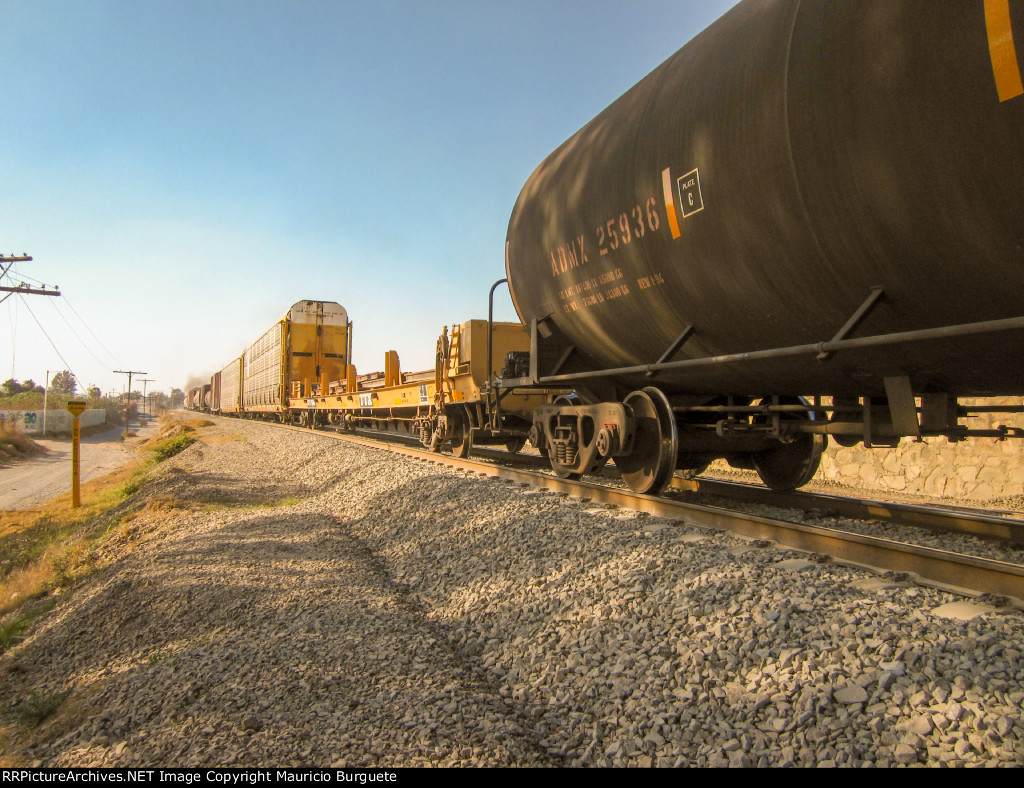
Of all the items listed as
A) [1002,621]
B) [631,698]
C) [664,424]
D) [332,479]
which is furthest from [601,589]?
[332,479]

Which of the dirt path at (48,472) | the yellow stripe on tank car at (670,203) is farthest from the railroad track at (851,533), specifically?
the dirt path at (48,472)

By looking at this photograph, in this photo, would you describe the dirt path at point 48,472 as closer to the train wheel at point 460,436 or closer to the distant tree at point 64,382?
the train wheel at point 460,436

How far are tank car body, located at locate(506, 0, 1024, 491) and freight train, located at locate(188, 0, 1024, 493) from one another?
0.01 metres

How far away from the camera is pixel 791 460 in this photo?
6.16 metres

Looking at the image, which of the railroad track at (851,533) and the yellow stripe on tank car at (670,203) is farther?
the yellow stripe on tank car at (670,203)

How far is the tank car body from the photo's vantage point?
8.54 ft

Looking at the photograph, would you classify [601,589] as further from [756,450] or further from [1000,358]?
[756,450]

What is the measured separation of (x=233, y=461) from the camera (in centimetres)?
1362

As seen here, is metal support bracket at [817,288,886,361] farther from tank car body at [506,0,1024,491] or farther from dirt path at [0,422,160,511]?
dirt path at [0,422,160,511]

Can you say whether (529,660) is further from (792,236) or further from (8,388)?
(8,388)

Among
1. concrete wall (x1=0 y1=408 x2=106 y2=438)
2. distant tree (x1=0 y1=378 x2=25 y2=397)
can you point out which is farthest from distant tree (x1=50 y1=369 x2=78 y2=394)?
concrete wall (x1=0 y1=408 x2=106 y2=438)

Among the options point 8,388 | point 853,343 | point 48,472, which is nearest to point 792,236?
point 853,343

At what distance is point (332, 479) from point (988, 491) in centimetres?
926

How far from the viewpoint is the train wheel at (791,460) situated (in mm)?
5949
